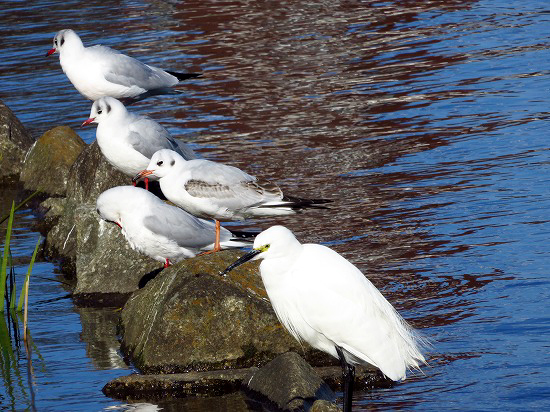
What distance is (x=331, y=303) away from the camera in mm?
7258

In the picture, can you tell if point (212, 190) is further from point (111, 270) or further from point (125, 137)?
point (125, 137)

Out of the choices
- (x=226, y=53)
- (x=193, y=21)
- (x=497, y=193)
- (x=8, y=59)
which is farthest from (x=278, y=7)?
(x=497, y=193)

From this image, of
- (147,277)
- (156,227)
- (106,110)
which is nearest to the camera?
(156,227)

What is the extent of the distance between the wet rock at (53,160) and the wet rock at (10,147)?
1.08 m

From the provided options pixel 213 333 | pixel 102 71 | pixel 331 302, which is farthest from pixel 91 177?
pixel 331 302

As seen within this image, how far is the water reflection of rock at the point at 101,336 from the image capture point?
29.3 ft

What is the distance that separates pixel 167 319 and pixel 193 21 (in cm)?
1764

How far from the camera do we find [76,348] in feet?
30.3

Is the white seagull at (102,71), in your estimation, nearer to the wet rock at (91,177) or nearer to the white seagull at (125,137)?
the wet rock at (91,177)

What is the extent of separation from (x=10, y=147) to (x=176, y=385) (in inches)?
325

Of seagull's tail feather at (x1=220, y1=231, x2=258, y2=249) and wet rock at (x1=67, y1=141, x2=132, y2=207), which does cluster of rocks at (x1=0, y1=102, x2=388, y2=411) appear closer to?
seagull's tail feather at (x1=220, y1=231, x2=258, y2=249)

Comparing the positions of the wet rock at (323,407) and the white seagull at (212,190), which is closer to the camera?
the wet rock at (323,407)

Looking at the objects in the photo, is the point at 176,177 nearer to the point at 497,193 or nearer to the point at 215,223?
the point at 215,223

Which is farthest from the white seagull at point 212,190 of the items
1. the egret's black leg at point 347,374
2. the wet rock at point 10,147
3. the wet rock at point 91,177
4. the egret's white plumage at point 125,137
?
the wet rock at point 10,147
